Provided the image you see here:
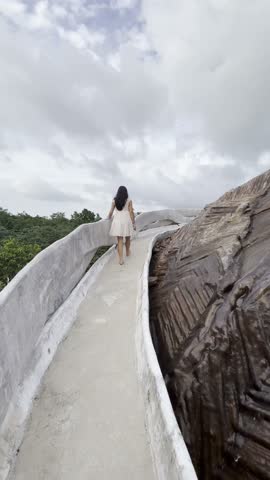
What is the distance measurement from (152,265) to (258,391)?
7.87 feet

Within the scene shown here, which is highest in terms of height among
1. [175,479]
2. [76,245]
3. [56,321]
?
[76,245]

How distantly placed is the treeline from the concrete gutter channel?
10454 mm

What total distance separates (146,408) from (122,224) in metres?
3.40

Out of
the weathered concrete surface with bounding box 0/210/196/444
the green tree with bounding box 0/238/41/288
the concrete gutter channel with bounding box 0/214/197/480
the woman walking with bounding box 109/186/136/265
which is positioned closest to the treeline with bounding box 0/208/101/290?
the green tree with bounding box 0/238/41/288

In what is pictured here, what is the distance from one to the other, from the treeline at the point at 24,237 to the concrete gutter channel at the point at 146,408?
10454 mm

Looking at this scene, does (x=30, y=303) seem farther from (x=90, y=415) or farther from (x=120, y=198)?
(x=120, y=198)

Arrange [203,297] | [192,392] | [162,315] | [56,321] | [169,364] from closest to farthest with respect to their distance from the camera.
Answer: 1. [192,392]
2. [169,364]
3. [203,297]
4. [162,315]
5. [56,321]

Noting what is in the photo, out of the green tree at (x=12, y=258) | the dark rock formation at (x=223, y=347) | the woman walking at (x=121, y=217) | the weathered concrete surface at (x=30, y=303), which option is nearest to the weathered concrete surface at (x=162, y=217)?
the woman walking at (x=121, y=217)

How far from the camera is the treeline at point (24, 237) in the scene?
41.5ft

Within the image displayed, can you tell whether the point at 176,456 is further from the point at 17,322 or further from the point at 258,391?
the point at 17,322

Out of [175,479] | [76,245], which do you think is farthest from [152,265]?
[175,479]

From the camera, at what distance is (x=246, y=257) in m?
2.21

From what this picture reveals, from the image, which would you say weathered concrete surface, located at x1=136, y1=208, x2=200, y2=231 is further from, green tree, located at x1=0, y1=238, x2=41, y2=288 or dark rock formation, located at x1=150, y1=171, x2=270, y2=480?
green tree, located at x1=0, y1=238, x2=41, y2=288

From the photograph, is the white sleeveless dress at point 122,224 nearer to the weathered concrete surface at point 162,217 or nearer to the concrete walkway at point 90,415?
the concrete walkway at point 90,415
